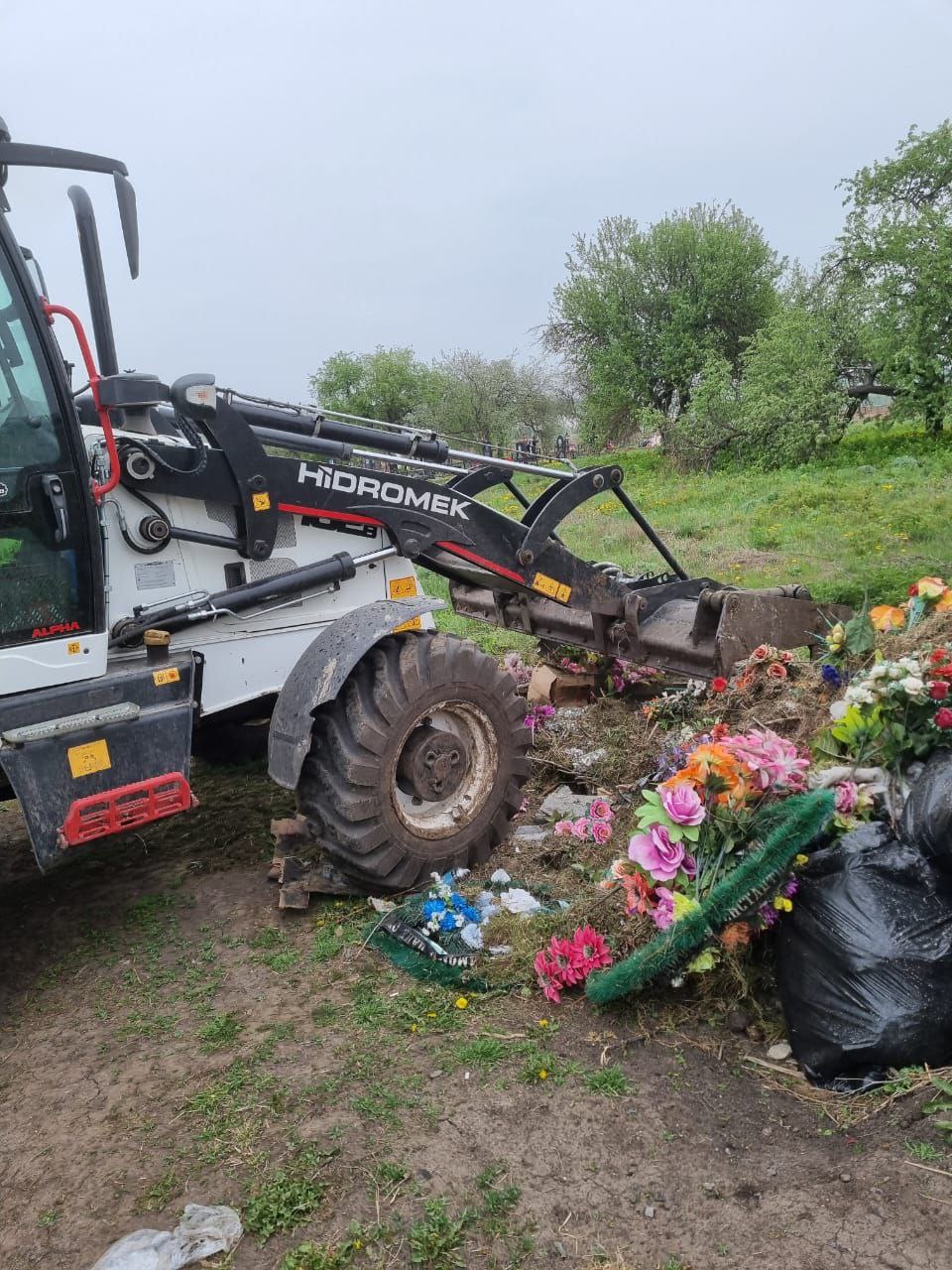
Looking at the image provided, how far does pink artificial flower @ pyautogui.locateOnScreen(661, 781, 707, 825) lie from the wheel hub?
122 cm

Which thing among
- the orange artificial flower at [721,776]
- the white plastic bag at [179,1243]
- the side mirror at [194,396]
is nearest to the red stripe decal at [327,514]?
the side mirror at [194,396]

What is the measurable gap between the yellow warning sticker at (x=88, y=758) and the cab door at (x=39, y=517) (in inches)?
10.8

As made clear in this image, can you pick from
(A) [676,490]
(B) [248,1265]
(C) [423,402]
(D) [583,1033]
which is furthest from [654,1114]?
(C) [423,402]

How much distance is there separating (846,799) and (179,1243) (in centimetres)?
224

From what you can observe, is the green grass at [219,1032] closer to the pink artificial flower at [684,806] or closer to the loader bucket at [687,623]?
the pink artificial flower at [684,806]

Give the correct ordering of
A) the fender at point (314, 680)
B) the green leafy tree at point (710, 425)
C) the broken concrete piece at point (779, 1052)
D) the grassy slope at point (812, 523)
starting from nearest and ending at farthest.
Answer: the broken concrete piece at point (779, 1052), the fender at point (314, 680), the grassy slope at point (812, 523), the green leafy tree at point (710, 425)

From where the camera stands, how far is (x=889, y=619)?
12.7ft

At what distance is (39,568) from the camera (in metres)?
3.39

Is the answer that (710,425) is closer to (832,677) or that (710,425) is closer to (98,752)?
(832,677)

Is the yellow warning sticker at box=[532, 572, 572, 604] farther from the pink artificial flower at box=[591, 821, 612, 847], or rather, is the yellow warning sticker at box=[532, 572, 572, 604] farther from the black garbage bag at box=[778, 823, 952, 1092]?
the black garbage bag at box=[778, 823, 952, 1092]

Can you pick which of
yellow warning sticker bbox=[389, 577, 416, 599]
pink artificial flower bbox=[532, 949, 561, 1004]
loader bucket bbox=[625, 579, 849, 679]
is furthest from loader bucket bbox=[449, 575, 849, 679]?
pink artificial flower bbox=[532, 949, 561, 1004]

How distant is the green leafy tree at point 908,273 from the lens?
1515 centimetres

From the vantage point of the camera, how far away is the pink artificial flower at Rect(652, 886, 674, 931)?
3.04m

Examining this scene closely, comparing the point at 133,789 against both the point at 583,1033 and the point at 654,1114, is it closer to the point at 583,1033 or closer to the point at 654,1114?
the point at 583,1033
